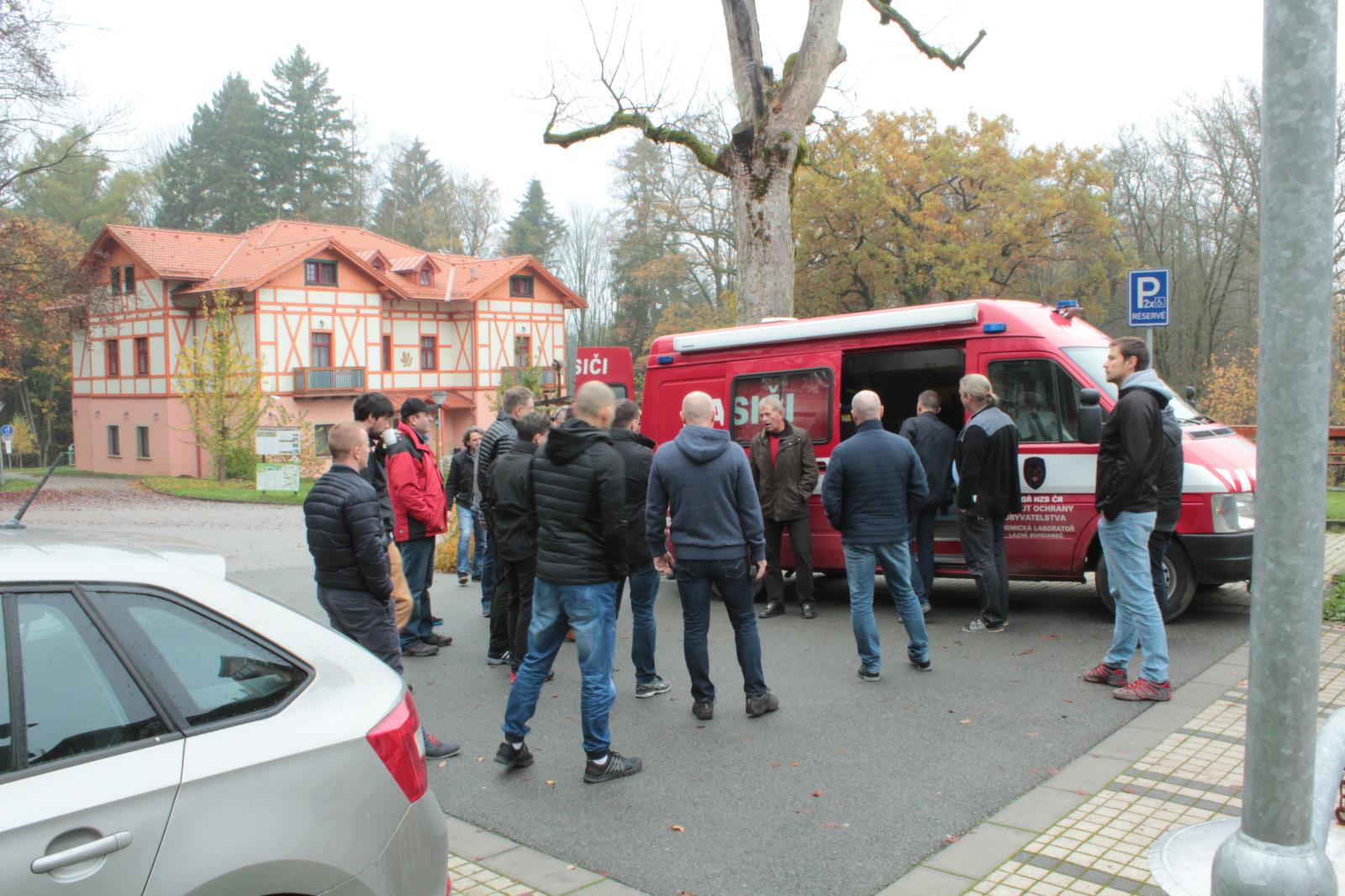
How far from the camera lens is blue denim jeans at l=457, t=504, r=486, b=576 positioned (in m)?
11.1

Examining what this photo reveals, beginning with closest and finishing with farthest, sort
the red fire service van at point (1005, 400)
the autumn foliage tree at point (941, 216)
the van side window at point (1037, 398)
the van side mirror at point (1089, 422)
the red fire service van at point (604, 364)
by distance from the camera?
the van side mirror at point (1089, 422), the red fire service van at point (1005, 400), the van side window at point (1037, 398), the red fire service van at point (604, 364), the autumn foliage tree at point (941, 216)

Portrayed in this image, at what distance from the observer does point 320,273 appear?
134 feet

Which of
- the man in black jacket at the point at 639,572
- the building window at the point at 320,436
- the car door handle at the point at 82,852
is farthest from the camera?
the building window at the point at 320,436

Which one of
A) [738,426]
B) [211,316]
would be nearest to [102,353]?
[211,316]

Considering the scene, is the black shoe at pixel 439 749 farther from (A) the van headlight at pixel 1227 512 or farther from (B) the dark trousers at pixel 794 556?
(A) the van headlight at pixel 1227 512

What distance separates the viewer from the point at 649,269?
4491 cm

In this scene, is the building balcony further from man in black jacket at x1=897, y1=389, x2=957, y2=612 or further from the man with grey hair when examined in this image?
man in black jacket at x1=897, y1=389, x2=957, y2=612

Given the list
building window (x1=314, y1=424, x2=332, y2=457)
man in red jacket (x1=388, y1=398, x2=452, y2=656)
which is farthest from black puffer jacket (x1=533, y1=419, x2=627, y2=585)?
building window (x1=314, y1=424, x2=332, y2=457)

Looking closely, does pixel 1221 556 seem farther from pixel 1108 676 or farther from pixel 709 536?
pixel 709 536

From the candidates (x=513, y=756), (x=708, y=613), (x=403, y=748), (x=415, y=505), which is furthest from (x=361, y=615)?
(x=403, y=748)

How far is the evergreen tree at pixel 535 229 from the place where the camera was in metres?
64.4

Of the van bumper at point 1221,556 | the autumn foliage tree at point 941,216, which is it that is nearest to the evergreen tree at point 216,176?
the autumn foliage tree at point 941,216

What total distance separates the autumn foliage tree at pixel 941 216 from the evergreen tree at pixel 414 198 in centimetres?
3254

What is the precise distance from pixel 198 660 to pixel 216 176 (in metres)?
62.5
